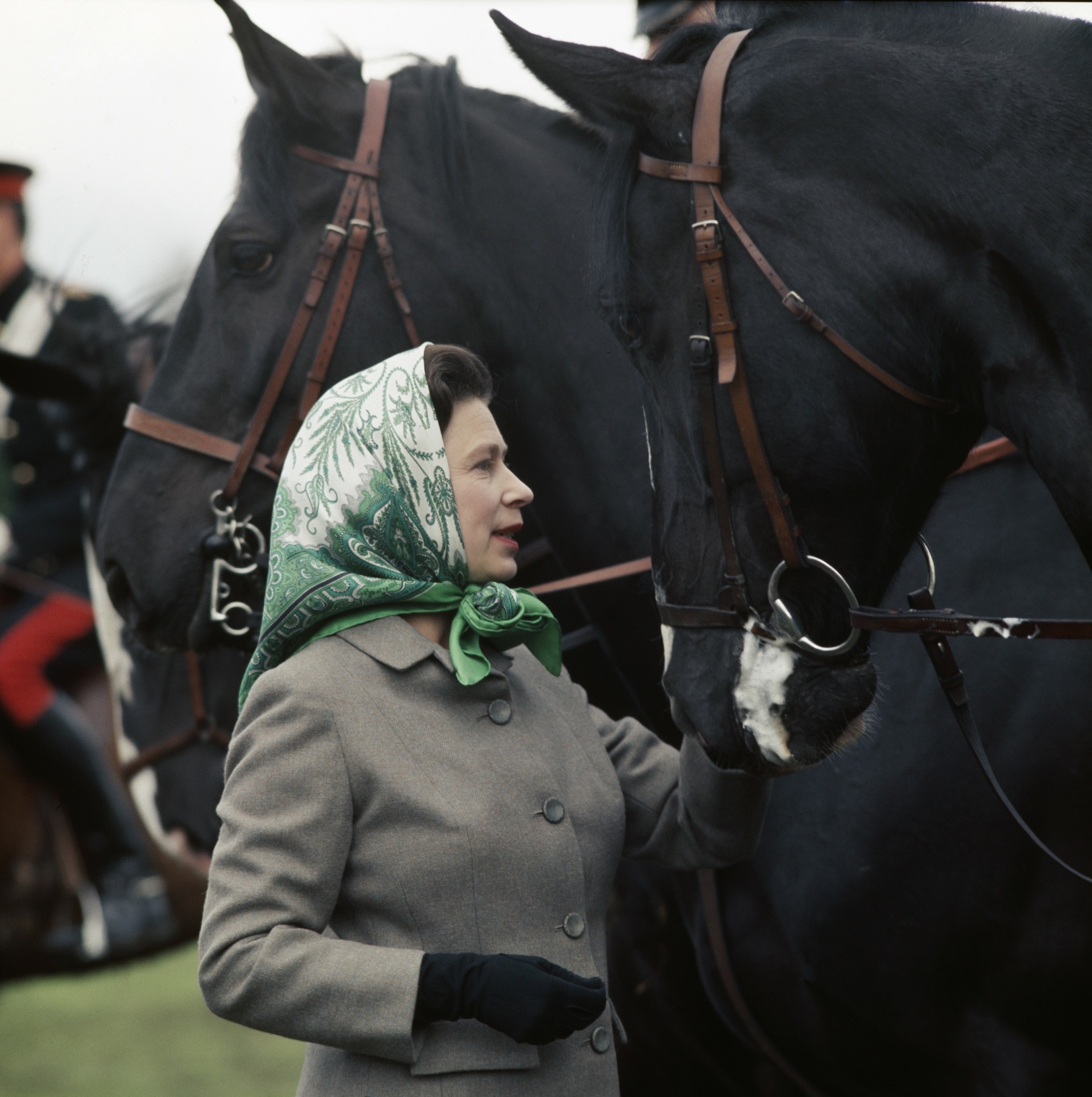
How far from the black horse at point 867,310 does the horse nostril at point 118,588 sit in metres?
1.59

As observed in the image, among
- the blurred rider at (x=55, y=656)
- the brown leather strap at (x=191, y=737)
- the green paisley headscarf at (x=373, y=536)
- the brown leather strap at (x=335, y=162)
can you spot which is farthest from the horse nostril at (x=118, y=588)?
the blurred rider at (x=55, y=656)

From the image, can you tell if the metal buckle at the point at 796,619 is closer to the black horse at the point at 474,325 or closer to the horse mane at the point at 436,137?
the black horse at the point at 474,325

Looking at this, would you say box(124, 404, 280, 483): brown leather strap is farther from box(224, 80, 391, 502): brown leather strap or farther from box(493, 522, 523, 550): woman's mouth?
box(493, 522, 523, 550): woman's mouth

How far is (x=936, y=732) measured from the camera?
2391 mm

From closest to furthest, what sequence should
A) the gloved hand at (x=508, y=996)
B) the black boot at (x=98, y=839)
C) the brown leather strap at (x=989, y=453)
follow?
the gloved hand at (x=508, y=996) < the brown leather strap at (x=989, y=453) < the black boot at (x=98, y=839)

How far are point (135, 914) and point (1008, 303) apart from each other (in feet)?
20.1

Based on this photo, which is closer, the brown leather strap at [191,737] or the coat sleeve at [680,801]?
the coat sleeve at [680,801]

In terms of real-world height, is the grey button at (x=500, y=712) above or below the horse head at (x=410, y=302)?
below

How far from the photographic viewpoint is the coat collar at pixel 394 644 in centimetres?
187

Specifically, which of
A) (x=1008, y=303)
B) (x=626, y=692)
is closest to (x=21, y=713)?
(x=626, y=692)

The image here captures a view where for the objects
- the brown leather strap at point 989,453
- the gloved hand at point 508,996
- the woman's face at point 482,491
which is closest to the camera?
the gloved hand at point 508,996

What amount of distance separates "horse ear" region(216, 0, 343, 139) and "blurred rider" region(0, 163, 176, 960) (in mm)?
3413

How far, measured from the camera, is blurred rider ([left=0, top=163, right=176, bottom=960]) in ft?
20.6

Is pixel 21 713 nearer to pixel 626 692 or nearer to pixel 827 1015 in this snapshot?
pixel 626 692
